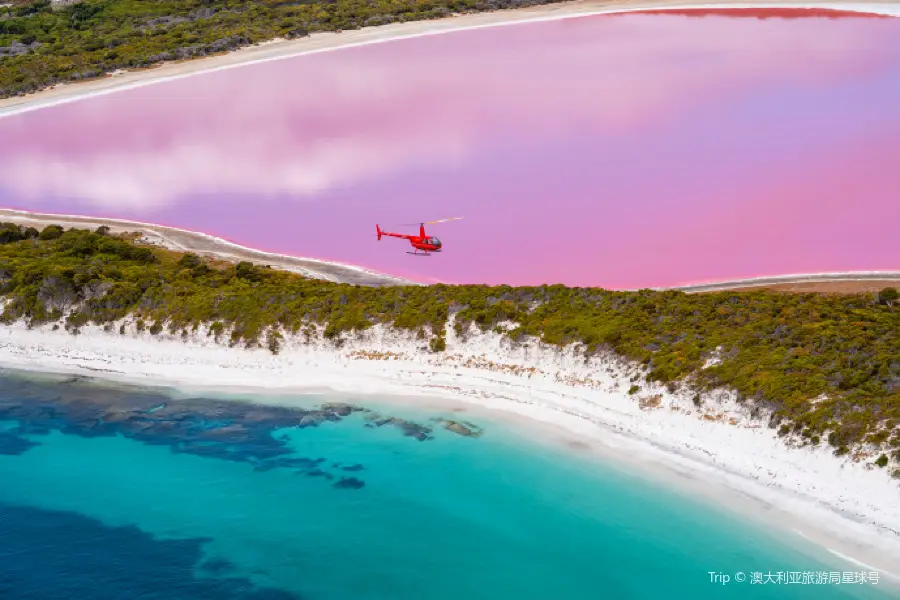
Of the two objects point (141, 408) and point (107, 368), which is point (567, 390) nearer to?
point (141, 408)

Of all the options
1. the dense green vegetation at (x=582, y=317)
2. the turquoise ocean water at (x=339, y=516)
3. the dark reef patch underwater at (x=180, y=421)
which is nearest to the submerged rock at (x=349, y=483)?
the dark reef patch underwater at (x=180, y=421)

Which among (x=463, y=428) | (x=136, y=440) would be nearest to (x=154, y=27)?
(x=136, y=440)

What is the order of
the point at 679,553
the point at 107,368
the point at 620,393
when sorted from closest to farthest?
1. the point at 679,553
2. the point at 620,393
3. the point at 107,368

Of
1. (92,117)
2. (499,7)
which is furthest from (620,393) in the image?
(499,7)

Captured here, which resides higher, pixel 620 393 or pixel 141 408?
→ pixel 620 393

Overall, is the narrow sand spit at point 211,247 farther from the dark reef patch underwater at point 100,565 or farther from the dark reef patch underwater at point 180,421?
the dark reef patch underwater at point 100,565
